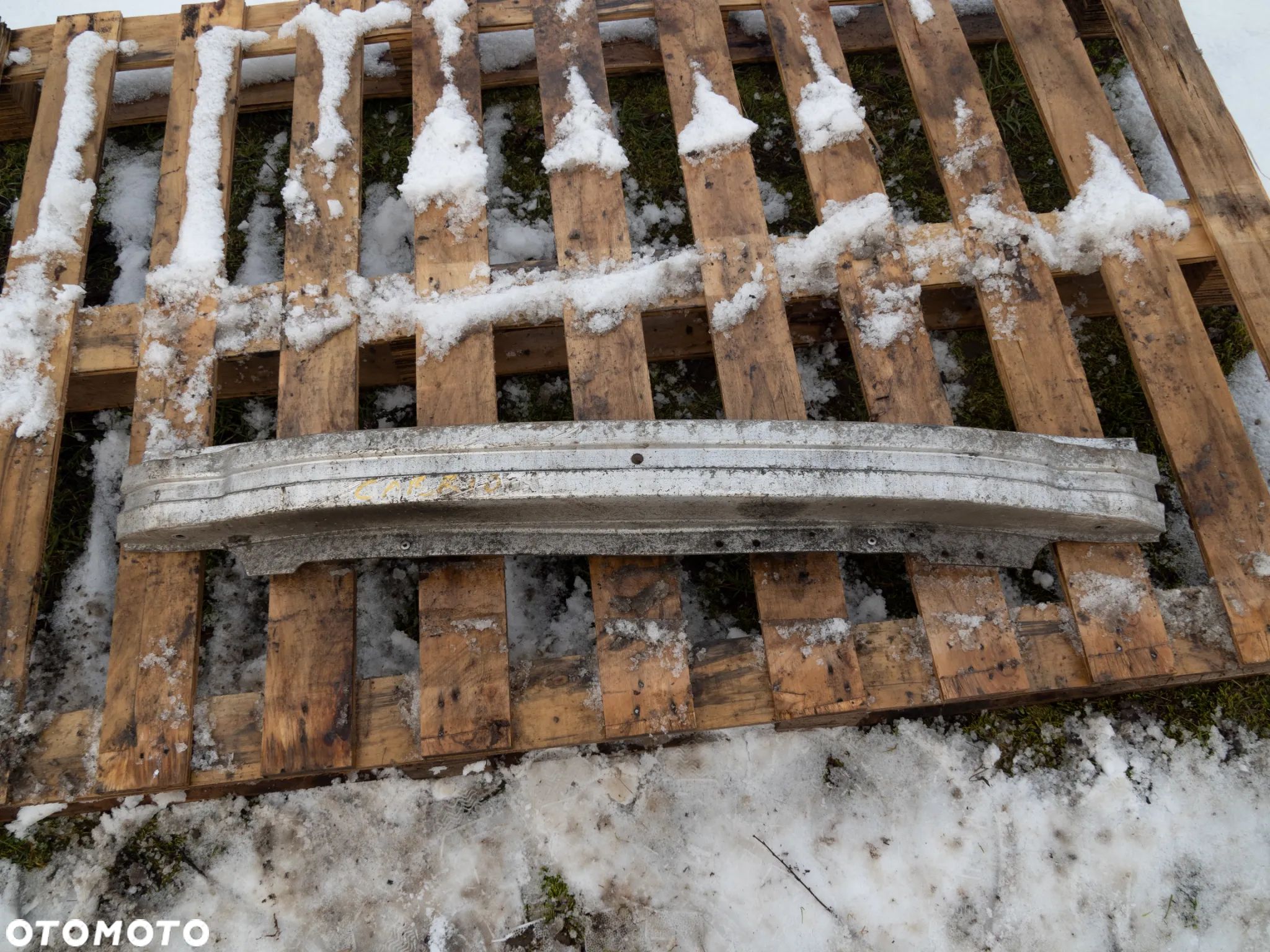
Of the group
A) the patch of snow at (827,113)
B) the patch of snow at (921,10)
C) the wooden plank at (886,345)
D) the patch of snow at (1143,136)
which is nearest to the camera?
the wooden plank at (886,345)

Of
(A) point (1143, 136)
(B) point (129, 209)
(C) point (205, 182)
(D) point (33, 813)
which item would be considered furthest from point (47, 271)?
(A) point (1143, 136)

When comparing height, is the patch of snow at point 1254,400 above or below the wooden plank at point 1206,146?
below

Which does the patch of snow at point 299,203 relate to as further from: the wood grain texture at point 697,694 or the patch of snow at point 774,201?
the patch of snow at point 774,201

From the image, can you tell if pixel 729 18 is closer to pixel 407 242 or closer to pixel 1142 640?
pixel 407 242

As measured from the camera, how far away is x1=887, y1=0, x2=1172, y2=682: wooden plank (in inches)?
73.3

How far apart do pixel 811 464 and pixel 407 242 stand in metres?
1.53

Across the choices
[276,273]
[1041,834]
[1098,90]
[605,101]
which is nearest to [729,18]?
[605,101]

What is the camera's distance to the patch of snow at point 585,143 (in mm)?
2164

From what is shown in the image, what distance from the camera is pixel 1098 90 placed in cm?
229

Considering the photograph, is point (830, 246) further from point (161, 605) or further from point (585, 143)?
point (161, 605)

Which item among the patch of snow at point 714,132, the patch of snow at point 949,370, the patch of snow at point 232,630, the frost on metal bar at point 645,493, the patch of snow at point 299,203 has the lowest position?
the patch of snow at point 232,630

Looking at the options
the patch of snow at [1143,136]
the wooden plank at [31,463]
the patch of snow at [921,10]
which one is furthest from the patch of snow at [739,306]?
the wooden plank at [31,463]

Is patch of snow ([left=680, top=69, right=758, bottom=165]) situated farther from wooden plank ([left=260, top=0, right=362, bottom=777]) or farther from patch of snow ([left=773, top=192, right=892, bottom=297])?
wooden plank ([left=260, top=0, right=362, bottom=777])

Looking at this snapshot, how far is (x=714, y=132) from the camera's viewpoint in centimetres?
219
